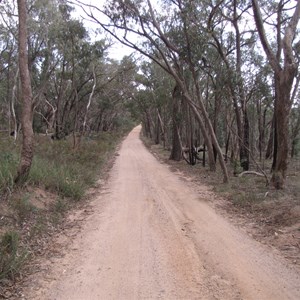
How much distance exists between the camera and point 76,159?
18109mm

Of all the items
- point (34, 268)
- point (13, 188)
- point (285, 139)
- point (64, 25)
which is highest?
point (64, 25)

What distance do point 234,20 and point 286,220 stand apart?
430 inches

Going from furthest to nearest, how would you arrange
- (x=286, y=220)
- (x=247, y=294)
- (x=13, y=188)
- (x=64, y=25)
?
(x=64, y=25)
(x=13, y=188)
(x=286, y=220)
(x=247, y=294)

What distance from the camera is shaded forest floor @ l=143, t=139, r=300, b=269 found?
6733 millimetres

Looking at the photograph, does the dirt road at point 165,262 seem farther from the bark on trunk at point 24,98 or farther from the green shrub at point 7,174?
the bark on trunk at point 24,98

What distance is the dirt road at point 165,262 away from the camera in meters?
4.60

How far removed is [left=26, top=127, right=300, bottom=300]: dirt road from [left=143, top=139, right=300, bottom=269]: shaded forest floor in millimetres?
379

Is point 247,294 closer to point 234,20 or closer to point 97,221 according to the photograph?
point 97,221

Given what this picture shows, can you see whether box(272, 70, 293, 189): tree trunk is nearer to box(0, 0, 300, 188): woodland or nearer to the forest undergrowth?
box(0, 0, 300, 188): woodland

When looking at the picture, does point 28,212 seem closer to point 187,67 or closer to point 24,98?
point 24,98

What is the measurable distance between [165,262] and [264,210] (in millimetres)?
4386

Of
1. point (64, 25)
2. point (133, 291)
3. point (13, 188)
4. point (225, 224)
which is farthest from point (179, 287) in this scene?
point (64, 25)

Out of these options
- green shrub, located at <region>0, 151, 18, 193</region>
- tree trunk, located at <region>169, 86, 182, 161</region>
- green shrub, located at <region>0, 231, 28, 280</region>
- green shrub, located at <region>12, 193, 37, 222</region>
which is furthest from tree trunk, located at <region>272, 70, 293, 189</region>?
tree trunk, located at <region>169, 86, 182, 161</region>

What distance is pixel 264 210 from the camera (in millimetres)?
9039
